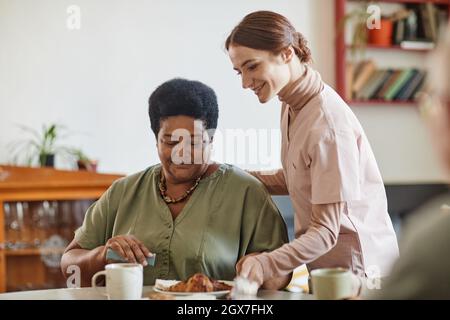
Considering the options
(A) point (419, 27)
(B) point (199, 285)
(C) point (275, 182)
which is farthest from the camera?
(A) point (419, 27)

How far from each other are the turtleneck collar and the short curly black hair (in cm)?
15

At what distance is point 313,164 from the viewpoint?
1.42 metres

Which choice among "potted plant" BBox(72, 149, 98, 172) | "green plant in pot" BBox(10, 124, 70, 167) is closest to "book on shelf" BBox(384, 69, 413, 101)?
"potted plant" BBox(72, 149, 98, 172)

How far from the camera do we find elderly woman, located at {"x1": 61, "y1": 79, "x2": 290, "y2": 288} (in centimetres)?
150

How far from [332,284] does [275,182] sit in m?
0.38

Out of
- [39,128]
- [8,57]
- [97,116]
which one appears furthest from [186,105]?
[39,128]

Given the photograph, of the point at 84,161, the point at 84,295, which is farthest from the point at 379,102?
the point at 84,161

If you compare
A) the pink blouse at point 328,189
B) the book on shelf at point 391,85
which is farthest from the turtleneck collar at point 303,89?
the book on shelf at point 391,85

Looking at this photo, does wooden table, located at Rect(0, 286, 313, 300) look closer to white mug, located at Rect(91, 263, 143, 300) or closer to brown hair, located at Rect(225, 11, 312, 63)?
white mug, located at Rect(91, 263, 143, 300)

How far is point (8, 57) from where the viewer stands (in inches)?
87.9

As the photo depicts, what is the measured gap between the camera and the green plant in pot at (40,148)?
2.87 metres

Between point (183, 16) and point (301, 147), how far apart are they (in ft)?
1.85

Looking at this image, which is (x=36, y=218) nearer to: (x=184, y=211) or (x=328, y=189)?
(x=184, y=211)

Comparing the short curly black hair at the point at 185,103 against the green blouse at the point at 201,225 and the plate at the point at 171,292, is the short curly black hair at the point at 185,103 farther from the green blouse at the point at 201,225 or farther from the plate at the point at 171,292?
the plate at the point at 171,292
